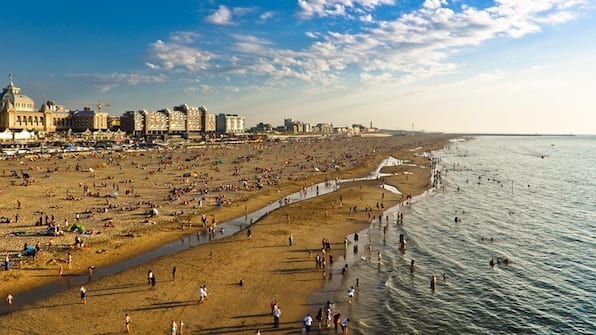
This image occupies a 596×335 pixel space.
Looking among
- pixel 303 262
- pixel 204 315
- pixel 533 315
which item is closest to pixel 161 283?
pixel 204 315

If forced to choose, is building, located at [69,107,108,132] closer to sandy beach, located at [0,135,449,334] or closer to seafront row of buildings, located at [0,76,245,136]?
seafront row of buildings, located at [0,76,245,136]

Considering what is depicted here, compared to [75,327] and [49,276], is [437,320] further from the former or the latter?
[49,276]

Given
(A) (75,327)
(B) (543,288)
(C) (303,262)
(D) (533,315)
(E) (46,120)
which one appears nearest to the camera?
(A) (75,327)

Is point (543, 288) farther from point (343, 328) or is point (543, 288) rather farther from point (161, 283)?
point (161, 283)

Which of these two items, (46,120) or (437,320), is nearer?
(437,320)

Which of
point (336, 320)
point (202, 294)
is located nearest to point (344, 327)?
point (336, 320)

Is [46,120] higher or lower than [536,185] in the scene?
higher

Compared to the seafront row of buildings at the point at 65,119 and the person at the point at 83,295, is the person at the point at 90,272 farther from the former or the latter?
the seafront row of buildings at the point at 65,119

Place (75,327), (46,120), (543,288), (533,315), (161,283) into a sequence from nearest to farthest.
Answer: (75,327) < (533,315) < (161,283) < (543,288) < (46,120)
